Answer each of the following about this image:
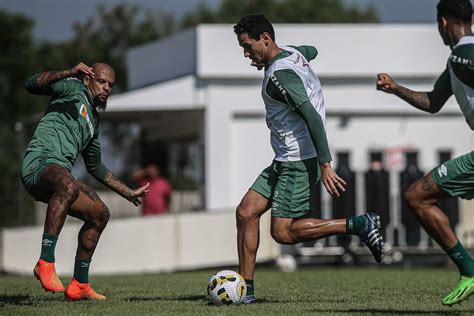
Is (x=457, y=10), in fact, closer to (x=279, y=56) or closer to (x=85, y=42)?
(x=279, y=56)

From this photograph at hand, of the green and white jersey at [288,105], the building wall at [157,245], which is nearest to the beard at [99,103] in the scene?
the green and white jersey at [288,105]

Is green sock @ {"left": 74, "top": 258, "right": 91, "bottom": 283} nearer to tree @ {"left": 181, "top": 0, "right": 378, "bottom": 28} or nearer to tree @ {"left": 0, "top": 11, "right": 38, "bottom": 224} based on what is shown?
tree @ {"left": 0, "top": 11, "right": 38, "bottom": 224}

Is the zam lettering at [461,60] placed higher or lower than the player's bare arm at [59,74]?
lower

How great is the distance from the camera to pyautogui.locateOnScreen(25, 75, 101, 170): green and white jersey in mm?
9852

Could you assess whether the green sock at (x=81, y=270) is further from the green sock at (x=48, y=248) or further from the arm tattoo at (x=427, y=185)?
the arm tattoo at (x=427, y=185)

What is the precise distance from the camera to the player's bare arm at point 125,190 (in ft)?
33.4

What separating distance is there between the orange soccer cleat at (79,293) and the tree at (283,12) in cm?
5596

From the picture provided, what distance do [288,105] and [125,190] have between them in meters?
1.79

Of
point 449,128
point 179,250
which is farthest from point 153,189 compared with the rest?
point 449,128

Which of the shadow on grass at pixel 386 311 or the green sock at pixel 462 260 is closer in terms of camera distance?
the green sock at pixel 462 260

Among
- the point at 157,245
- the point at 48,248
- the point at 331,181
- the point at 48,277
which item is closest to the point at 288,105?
the point at 331,181

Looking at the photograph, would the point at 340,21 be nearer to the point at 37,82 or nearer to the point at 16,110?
the point at 16,110

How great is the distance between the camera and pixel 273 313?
859 cm

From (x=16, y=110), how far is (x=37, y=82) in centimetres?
4061
